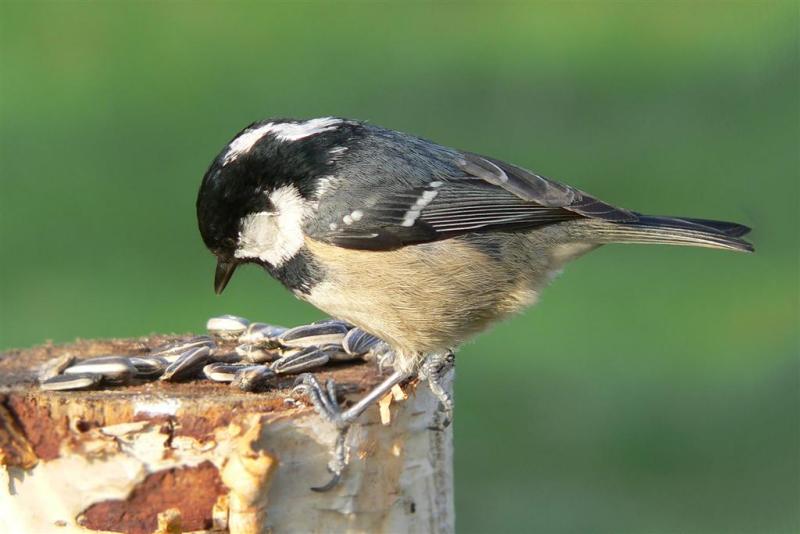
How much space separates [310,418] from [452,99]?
7439mm

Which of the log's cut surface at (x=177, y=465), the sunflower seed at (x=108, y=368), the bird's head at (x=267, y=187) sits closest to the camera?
the log's cut surface at (x=177, y=465)

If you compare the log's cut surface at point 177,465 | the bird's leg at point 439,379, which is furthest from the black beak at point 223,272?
the log's cut surface at point 177,465

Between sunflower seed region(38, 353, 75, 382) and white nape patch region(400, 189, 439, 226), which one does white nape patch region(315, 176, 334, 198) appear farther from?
sunflower seed region(38, 353, 75, 382)

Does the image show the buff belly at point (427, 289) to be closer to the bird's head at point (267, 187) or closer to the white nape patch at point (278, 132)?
the bird's head at point (267, 187)

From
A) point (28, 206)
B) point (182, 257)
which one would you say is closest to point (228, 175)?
point (182, 257)

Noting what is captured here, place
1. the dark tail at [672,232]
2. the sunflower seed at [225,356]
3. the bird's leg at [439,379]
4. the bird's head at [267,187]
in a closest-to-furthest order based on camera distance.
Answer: the bird's leg at [439,379], the sunflower seed at [225,356], the bird's head at [267,187], the dark tail at [672,232]

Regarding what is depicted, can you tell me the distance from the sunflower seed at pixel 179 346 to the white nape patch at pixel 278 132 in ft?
1.74

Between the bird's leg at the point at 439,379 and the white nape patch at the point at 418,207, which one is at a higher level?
the white nape patch at the point at 418,207

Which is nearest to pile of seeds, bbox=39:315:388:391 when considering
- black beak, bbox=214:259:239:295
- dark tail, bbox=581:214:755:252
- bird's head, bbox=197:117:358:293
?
black beak, bbox=214:259:239:295

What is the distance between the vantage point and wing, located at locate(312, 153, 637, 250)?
11.4ft

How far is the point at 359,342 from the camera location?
11.7 feet

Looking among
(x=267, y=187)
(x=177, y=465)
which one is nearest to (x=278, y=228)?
(x=267, y=187)

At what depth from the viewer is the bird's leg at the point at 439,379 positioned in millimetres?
3195

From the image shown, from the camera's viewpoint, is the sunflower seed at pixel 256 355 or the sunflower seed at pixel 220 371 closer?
the sunflower seed at pixel 220 371
